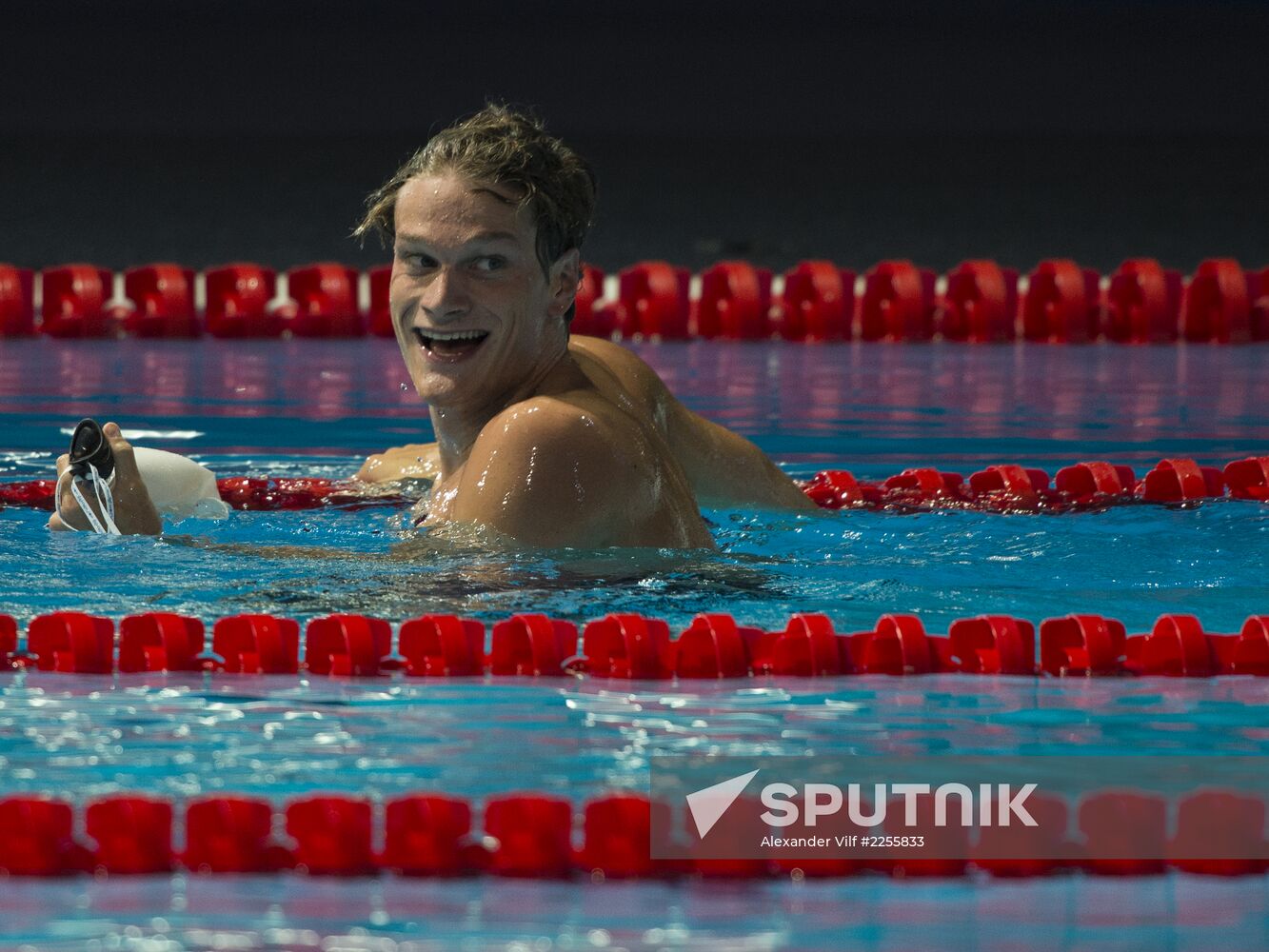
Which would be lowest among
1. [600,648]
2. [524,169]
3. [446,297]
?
[600,648]

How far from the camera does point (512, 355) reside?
3.39 metres

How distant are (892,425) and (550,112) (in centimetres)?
577

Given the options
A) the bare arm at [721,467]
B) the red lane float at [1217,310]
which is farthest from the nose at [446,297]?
the red lane float at [1217,310]

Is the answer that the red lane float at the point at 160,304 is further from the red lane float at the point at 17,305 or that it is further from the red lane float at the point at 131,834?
the red lane float at the point at 131,834

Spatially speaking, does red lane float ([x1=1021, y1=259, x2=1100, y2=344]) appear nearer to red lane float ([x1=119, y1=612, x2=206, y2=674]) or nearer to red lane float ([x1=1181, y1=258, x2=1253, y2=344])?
red lane float ([x1=1181, y1=258, x2=1253, y2=344])

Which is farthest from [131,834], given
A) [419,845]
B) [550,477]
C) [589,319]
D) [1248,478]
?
[589,319]

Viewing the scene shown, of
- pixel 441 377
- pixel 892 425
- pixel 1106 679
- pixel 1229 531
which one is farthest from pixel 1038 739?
pixel 892 425

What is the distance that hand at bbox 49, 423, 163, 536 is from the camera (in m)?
3.34

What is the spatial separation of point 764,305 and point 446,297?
5.81 meters

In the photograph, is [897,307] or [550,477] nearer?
[550,477]

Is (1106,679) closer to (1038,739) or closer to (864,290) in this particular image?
(1038,739)

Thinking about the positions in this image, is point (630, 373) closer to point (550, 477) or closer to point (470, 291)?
point (470, 291)

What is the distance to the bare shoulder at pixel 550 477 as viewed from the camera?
316 cm

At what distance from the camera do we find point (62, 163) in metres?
10.9
